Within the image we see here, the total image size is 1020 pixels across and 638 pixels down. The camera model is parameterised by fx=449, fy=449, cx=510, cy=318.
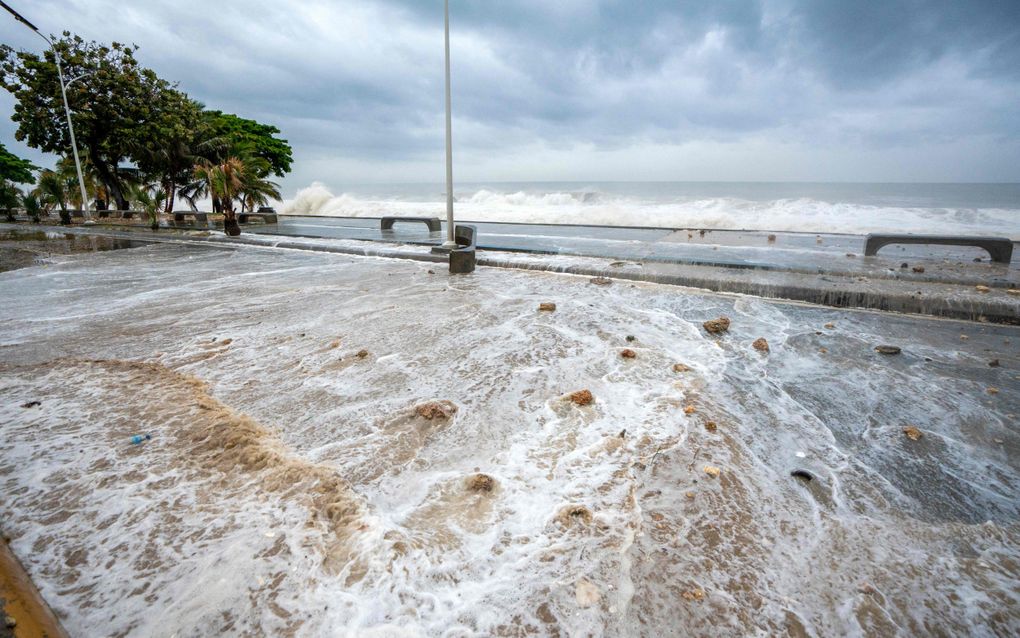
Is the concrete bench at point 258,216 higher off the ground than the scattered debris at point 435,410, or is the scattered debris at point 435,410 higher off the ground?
the concrete bench at point 258,216

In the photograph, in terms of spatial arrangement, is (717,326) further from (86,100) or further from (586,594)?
(86,100)

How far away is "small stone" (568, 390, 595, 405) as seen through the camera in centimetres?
330

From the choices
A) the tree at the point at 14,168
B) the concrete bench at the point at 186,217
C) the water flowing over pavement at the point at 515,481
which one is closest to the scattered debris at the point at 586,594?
the water flowing over pavement at the point at 515,481

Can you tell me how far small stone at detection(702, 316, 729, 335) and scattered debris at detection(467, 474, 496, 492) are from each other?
3.51 m

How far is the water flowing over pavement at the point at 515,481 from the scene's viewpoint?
1724 mm

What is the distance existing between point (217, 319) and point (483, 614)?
530 centimetres

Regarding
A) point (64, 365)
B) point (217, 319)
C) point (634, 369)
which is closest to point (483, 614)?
point (634, 369)

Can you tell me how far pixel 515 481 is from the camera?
8.00ft

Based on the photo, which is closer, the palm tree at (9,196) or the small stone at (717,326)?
the small stone at (717,326)

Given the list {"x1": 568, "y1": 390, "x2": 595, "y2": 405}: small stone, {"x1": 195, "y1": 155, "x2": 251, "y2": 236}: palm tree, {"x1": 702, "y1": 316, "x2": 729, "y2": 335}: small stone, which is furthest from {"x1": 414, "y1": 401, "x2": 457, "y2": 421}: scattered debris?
{"x1": 195, "y1": 155, "x2": 251, "y2": 236}: palm tree

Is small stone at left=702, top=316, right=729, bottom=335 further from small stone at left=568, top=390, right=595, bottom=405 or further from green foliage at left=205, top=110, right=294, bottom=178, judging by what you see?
green foliage at left=205, top=110, right=294, bottom=178

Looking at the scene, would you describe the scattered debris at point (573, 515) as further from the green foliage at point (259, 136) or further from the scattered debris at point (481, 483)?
the green foliage at point (259, 136)

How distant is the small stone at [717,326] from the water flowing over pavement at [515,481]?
14 cm

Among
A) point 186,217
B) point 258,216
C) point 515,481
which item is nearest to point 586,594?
point 515,481
